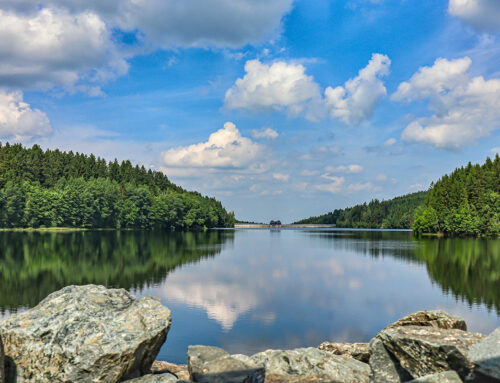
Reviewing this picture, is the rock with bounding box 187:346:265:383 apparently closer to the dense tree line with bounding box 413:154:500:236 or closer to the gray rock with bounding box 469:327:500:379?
the gray rock with bounding box 469:327:500:379

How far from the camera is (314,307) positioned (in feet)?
97.6

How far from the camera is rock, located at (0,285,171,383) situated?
984 centimetres

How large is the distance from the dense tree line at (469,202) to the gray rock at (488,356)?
12708 cm

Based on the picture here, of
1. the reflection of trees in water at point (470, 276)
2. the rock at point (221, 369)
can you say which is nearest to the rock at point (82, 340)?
the rock at point (221, 369)

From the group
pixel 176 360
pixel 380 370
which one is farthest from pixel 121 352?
pixel 176 360

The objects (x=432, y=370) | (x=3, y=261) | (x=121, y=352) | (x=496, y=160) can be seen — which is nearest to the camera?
(x=432, y=370)

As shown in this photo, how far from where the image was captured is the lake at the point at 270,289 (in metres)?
23.1

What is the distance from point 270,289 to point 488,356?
30.0 metres

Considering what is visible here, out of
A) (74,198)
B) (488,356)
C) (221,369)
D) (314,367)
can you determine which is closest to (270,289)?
(314,367)

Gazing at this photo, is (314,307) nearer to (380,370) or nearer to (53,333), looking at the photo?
(380,370)

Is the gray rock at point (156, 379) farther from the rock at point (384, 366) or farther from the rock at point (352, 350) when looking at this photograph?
the rock at point (352, 350)

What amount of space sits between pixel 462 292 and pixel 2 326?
3633 centimetres

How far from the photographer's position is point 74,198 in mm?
149250

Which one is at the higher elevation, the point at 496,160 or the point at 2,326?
the point at 496,160
